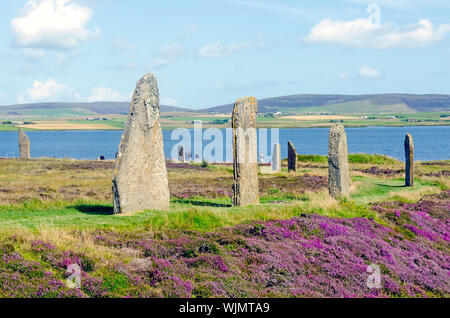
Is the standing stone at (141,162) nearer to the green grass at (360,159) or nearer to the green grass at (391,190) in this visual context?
the green grass at (391,190)

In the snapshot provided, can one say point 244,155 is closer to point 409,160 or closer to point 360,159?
point 409,160

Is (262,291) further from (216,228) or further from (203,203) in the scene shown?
(203,203)

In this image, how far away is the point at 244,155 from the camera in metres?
20.8

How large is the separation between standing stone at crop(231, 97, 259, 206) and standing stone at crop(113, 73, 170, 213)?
10.7ft

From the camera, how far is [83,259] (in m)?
11.6

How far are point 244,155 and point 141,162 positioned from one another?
4.46 metres

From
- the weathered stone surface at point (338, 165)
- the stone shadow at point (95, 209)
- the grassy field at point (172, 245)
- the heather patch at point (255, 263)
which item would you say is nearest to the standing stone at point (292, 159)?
the weathered stone surface at point (338, 165)

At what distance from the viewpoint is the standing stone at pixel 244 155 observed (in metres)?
20.8

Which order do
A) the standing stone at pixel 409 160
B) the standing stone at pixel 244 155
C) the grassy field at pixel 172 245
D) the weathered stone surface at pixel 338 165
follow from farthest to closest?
1. the standing stone at pixel 409 160
2. the weathered stone surface at pixel 338 165
3. the standing stone at pixel 244 155
4. the grassy field at pixel 172 245

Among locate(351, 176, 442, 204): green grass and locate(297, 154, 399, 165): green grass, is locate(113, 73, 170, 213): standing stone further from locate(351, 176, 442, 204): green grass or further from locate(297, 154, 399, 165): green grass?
locate(297, 154, 399, 165): green grass

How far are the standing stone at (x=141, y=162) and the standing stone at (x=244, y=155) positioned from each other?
3.25 m

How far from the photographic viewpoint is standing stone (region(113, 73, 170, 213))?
18.0 meters

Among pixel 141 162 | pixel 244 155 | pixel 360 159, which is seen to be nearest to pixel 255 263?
pixel 141 162
